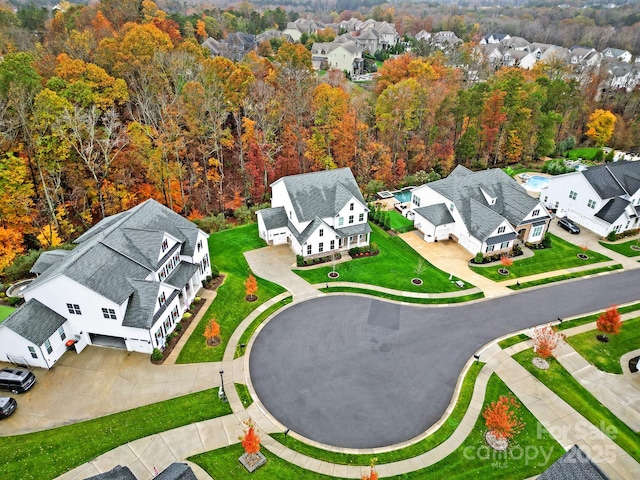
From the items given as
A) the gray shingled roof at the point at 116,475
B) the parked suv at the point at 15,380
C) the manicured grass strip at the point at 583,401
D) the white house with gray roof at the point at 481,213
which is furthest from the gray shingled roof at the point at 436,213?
the parked suv at the point at 15,380

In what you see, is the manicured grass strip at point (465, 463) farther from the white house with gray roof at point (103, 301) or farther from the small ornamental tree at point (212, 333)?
the white house with gray roof at point (103, 301)

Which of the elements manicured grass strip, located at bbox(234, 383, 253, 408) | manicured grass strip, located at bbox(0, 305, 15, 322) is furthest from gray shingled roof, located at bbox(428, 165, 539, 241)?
manicured grass strip, located at bbox(0, 305, 15, 322)

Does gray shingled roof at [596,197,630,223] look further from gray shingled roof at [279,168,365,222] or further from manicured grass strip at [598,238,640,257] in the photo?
gray shingled roof at [279,168,365,222]

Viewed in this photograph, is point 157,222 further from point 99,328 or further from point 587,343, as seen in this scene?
point 587,343

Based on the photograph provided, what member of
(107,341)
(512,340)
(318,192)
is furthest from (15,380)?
(512,340)

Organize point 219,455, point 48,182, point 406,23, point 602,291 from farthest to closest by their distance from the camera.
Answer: point 406,23 < point 48,182 < point 602,291 < point 219,455

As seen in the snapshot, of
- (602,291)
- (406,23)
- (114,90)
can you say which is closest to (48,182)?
(114,90)
